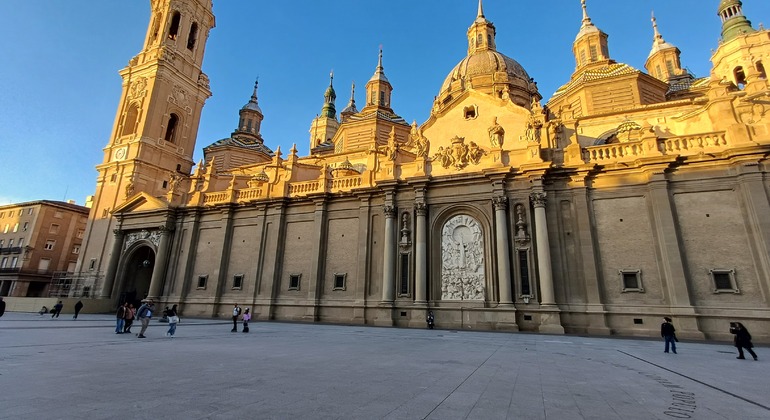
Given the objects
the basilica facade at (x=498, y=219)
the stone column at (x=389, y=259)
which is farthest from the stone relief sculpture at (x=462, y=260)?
the stone column at (x=389, y=259)

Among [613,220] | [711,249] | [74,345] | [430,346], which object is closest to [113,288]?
[74,345]

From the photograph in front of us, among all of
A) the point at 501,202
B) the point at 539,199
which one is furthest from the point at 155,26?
the point at 539,199

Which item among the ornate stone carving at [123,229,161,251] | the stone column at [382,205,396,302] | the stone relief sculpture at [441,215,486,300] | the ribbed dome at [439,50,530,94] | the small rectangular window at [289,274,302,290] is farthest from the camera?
the ribbed dome at [439,50,530,94]

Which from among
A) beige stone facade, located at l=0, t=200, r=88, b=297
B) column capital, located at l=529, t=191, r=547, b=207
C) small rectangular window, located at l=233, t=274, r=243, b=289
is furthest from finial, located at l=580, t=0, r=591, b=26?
beige stone facade, located at l=0, t=200, r=88, b=297

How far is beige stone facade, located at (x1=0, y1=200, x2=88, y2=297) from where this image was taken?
49.0m

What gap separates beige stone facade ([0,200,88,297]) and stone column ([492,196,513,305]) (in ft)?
178

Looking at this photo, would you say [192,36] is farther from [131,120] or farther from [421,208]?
[421,208]

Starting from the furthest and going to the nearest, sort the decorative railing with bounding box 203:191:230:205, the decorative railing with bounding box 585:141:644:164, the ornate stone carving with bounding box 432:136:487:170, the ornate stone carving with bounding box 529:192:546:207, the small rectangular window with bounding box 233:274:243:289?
the decorative railing with bounding box 203:191:230:205, the small rectangular window with bounding box 233:274:243:289, the ornate stone carving with bounding box 432:136:487:170, the ornate stone carving with bounding box 529:192:546:207, the decorative railing with bounding box 585:141:644:164

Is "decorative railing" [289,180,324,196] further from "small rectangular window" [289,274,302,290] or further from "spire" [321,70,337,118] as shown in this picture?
"spire" [321,70,337,118]

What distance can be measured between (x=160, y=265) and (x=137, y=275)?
6249mm

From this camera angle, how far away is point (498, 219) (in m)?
21.8

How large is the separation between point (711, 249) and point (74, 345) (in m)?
25.9

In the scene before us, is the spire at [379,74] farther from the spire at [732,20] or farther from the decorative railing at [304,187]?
the spire at [732,20]

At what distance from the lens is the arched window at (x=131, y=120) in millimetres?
41812
